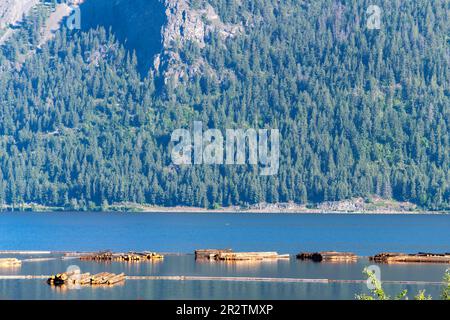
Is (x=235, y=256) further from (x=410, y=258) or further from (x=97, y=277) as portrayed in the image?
(x=97, y=277)

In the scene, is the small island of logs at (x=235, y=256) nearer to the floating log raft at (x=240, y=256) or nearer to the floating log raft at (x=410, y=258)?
the floating log raft at (x=240, y=256)

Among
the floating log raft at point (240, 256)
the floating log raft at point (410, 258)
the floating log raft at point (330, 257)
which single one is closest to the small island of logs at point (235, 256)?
the floating log raft at point (240, 256)

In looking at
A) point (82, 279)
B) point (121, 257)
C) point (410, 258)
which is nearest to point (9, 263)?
point (121, 257)

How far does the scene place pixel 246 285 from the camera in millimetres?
129625

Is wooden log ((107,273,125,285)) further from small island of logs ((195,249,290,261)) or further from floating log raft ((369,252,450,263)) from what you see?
floating log raft ((369,252,450,263))

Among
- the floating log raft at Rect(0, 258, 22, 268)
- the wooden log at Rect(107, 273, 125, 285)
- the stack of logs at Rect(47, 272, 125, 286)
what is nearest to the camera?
the stack of logs at Rect(47, 272, 125, 286)

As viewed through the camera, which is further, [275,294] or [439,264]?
[439,264]

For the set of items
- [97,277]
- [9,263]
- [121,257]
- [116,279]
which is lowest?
[116,279]

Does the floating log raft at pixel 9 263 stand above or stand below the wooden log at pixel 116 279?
above

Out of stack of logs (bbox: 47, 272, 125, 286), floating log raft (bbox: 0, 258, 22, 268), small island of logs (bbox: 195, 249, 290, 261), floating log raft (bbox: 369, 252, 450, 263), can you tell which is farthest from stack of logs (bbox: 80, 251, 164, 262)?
stack of logs (bbox: 47, 272, 125, 286)

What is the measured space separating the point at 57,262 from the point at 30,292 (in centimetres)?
3720
